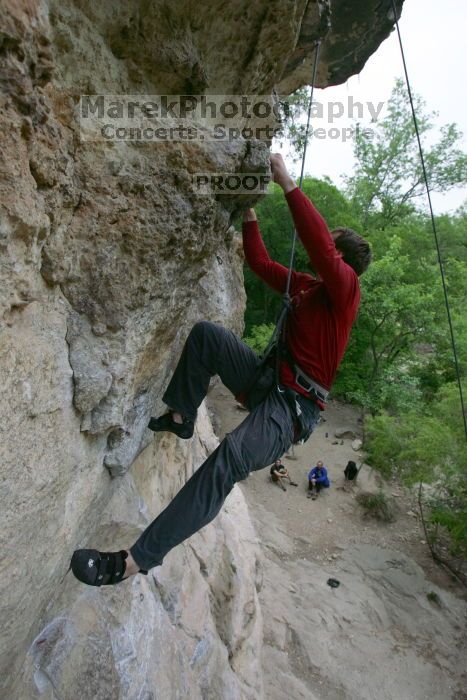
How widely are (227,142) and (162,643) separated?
13.3ft

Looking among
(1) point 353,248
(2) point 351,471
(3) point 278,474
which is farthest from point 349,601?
(1) point 353,248

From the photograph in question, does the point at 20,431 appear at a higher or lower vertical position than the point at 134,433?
higher

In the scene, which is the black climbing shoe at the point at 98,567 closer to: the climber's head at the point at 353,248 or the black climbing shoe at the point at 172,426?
the black climbing shoe at the point at 172,426

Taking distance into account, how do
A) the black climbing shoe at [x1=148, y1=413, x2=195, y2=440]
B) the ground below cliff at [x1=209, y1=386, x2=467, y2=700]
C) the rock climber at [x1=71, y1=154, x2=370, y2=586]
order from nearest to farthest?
the rock climber at [x1=71, y1=154, x2=370, y2=586], the black climbing shoe at [x1=148, y1=413, x2=195, y2=440], the ground below cliff at [x1=209, y1=386, x2=467, y2=700]

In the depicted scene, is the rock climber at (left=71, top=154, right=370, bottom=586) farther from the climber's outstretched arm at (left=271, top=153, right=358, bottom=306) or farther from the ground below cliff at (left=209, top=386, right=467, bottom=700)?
the ground below cliff at (left=209, top=386, right=467, bottom=700)

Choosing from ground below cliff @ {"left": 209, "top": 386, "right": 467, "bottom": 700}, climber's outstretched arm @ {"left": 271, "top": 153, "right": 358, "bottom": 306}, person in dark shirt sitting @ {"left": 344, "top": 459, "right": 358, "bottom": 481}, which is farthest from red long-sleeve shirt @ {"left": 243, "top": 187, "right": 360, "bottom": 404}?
person in dark shirt sitting @ {"left": 344, "top": 459, "right": 358, "bottom": 481}

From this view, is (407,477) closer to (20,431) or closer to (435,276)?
(435,276)

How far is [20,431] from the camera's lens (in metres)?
1.95

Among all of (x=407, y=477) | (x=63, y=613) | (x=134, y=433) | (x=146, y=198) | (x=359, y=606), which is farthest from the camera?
(x=407, y=477)

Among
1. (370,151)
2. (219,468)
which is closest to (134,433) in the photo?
(219,468)

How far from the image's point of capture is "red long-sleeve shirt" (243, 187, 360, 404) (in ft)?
8.66

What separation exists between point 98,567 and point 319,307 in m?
2.16

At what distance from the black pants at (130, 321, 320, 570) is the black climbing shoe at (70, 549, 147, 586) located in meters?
0.10

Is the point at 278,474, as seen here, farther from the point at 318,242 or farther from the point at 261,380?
the point at 318,242
